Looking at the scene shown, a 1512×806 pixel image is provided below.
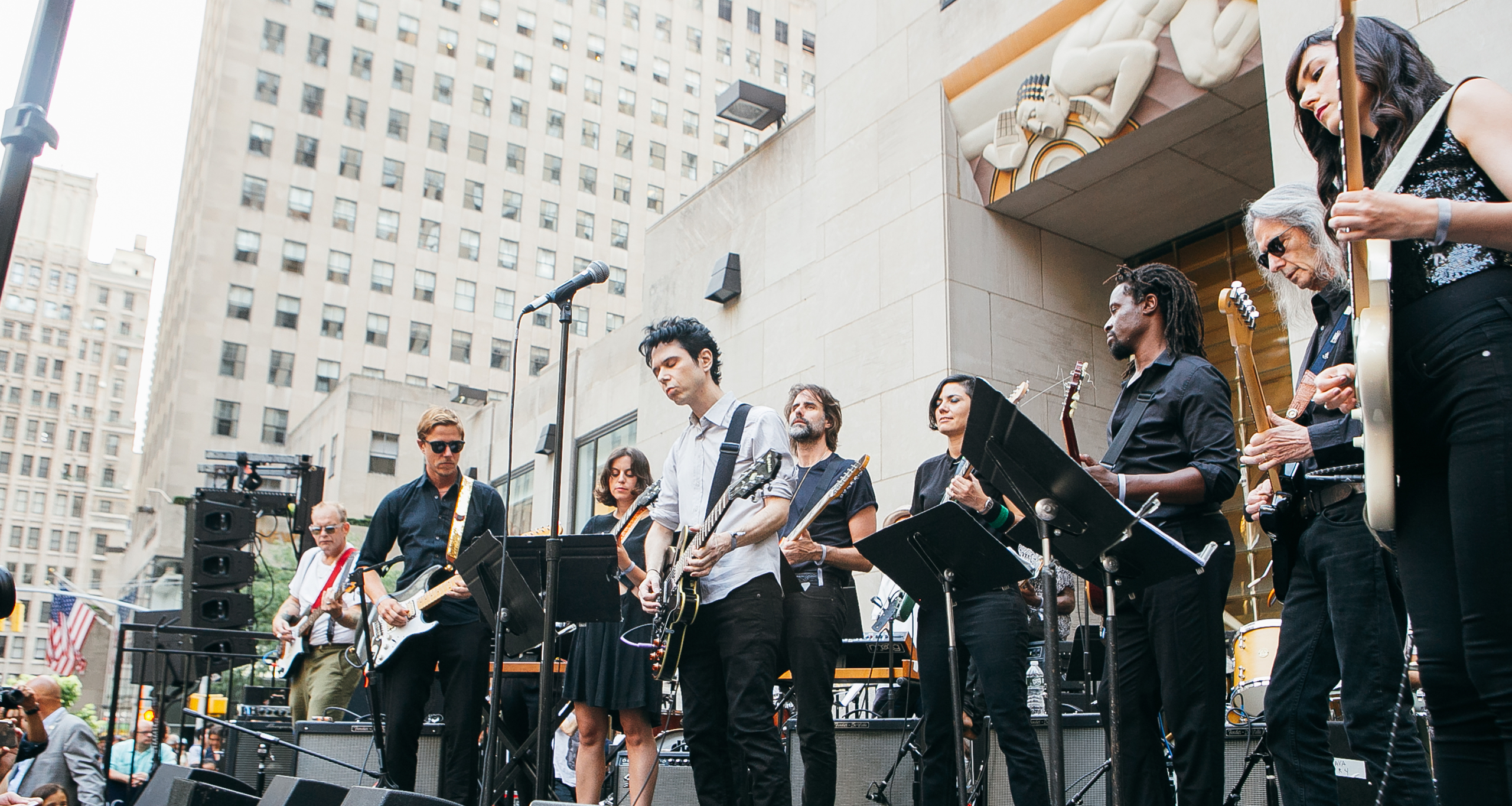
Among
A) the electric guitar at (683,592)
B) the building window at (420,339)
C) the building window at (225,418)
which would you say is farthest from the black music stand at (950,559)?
the building window at (420,339)

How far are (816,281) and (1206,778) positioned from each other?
9.02 m

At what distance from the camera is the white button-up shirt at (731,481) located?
14.6ft

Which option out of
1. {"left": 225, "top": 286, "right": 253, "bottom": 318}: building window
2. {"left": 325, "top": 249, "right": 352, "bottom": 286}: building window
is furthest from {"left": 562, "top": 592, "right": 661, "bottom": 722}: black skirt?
{"left": 325, "top": 249, "right": 352, "bottom": 286}: building window

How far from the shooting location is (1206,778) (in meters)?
3.46

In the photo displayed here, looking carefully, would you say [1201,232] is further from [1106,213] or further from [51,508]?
[51,508]

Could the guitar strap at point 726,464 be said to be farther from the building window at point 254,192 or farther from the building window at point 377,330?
the building window at point 254,192

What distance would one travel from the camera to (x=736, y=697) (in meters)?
4.29

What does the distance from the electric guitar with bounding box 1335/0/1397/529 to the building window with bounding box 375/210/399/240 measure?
54.6 metres

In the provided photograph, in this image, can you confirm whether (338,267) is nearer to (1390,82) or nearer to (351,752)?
(351,752)

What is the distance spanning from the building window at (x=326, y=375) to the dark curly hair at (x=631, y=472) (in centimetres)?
4742

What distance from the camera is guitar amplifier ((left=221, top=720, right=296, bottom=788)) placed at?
23.6 feet

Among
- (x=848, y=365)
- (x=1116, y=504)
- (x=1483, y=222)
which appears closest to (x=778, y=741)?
(x=1116, y=504)

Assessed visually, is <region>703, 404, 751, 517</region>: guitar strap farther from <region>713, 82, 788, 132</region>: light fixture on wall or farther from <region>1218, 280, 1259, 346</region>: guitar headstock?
<region>713, 82, 788, 132</region>: light fixture on wall

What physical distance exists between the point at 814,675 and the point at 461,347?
52.2m
